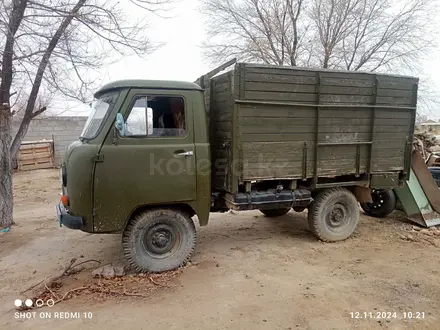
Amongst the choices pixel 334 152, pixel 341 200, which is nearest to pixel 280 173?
pixel 334 152

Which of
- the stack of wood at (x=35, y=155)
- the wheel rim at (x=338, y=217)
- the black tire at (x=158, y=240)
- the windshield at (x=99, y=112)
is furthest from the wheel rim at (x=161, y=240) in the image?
the stack of wood at (x=35, y=155)

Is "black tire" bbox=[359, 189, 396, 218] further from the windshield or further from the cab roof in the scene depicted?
the windshield

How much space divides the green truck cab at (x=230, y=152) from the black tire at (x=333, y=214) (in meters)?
0.02

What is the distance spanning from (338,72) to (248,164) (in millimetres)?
1984

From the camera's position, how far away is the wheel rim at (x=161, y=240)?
4297mm

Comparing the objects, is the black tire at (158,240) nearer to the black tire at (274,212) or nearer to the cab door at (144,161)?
the cab door at (144,161)

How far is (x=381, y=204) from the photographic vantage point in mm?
6770

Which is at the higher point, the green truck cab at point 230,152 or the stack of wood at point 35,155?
the green truck cab at point 230,152

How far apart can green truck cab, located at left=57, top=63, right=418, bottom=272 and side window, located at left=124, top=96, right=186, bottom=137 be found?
0.04ft

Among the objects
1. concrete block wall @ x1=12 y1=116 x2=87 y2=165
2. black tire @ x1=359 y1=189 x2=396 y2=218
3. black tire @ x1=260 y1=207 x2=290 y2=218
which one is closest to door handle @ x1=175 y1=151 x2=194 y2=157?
black tire @ x1=260 y1=207 x2=290 y2=218

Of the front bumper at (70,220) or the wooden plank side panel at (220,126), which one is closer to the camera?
the front bumper at (70,220)

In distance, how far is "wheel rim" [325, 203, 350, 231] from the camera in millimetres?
5395

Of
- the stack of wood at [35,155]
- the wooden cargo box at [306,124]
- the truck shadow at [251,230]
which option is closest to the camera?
the wooden cargo box at [306,124]

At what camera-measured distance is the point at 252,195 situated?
186 inches
